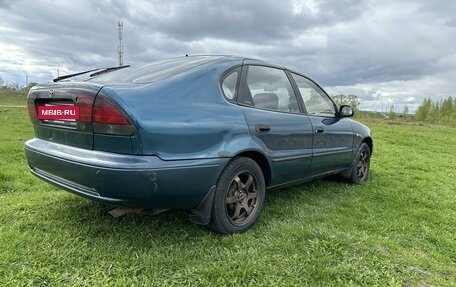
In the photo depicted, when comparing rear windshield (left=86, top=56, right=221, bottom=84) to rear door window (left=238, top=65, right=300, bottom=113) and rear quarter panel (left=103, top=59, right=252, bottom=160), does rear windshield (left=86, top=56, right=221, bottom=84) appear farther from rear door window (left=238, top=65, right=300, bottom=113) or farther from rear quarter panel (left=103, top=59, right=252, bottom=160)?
rear door window (left=238, top=65, right=300, bottom=113)

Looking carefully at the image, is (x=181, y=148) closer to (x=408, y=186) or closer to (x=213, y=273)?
(x=213, y=273)

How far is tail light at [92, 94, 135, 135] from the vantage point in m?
2.36

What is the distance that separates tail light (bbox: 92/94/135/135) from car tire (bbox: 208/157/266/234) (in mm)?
845

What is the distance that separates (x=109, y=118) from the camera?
240cm

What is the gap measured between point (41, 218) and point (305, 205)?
2563 millimetres

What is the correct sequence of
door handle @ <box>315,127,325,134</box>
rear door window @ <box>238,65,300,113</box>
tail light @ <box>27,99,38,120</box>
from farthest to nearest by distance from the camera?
door handle @ <box>315,127,325,134</box> → rear door window @ <box>238,65,300,113</box> → tail light @ <box>27,99,38,120</box>

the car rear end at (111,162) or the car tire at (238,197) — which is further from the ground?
the car rear end at (111,162)

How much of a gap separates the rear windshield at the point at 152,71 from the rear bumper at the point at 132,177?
0.62 m

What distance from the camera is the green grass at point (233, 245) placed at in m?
2.41

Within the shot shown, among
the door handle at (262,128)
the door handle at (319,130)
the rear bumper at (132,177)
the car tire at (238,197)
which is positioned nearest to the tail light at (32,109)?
the rear bumper at (132,177)

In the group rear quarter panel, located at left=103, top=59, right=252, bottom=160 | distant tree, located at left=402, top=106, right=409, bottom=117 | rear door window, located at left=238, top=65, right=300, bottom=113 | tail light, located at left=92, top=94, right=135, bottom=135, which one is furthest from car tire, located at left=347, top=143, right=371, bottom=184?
distant tree, located at left=402, top=106, right=409, bottom=117

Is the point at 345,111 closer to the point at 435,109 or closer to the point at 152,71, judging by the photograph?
the point at 152,71

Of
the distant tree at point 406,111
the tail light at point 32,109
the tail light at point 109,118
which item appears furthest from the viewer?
the distant tree at point 406,111

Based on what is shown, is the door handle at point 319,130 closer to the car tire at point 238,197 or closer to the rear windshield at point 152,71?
the car tire at point 238,197
